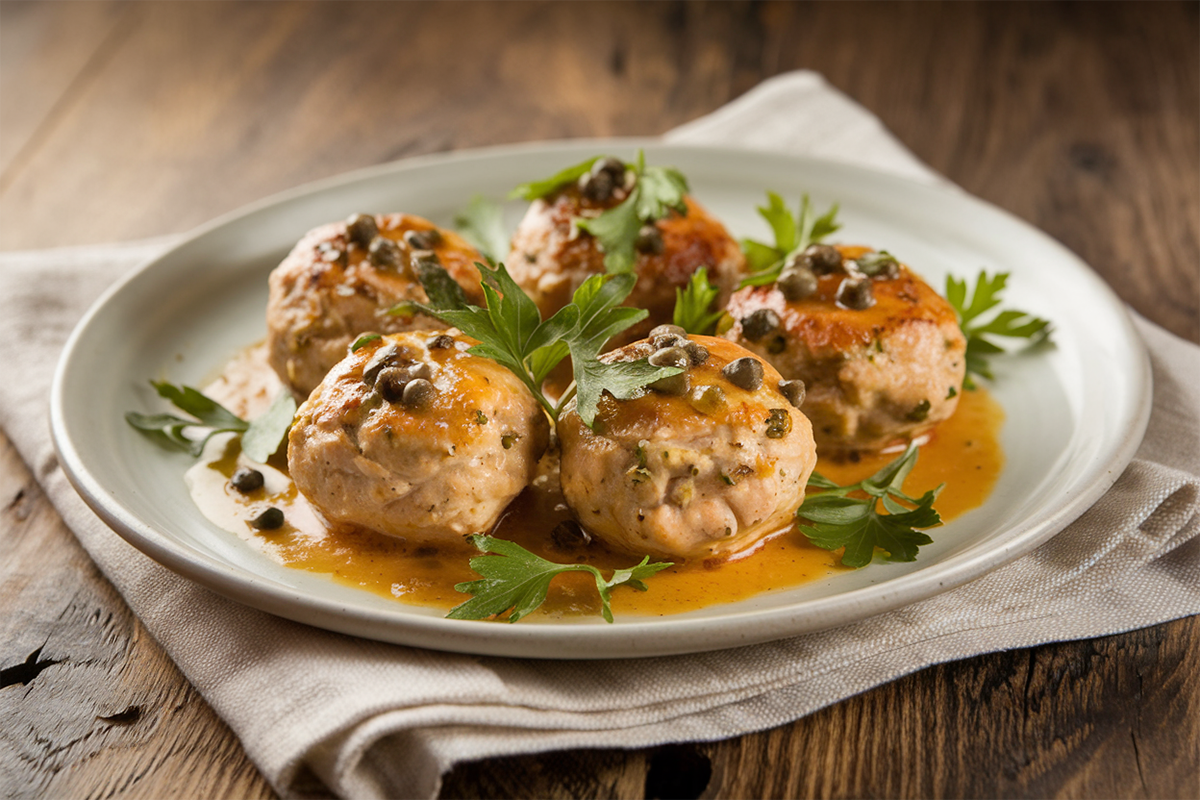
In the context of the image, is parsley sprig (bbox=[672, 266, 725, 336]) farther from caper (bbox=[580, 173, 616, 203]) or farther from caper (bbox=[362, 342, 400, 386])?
caper (bbox=[362, 342, 400, 386])

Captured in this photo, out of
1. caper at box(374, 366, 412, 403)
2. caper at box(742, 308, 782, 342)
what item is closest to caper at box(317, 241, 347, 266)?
caper at box(374, 366, 412, 403)

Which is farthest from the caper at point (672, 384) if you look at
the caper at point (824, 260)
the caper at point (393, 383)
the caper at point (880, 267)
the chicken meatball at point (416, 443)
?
the caper at point (880, 267)

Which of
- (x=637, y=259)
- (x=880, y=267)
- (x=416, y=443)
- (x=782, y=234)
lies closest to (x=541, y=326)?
(x=416, y=443)

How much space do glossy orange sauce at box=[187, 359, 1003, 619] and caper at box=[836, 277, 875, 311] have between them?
0.68 meters

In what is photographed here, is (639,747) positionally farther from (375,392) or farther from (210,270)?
(210,270)

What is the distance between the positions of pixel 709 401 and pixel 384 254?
71.4 inches

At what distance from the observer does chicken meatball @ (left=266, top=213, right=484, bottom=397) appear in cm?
496

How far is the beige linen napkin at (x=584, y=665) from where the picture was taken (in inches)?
137

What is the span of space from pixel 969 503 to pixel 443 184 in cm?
382

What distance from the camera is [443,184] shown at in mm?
6941

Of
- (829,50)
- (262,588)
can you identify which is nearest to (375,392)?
(262,588)

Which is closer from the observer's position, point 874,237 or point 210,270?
point 210,270

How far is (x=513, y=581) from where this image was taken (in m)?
3.89

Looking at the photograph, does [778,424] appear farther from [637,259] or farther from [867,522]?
[637,259]
